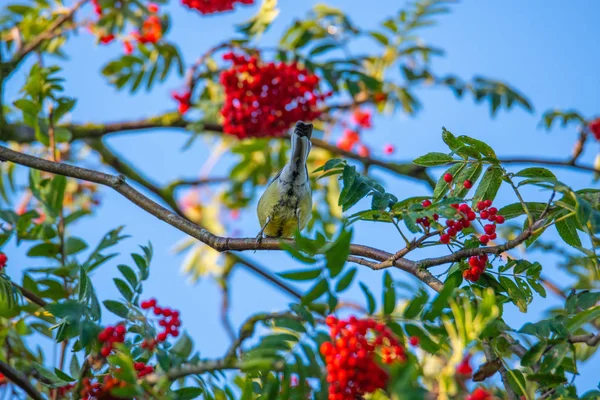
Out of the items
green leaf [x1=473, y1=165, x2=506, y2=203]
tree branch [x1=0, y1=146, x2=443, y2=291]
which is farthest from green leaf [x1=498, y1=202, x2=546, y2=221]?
tree branch [x1=0, y1=146, x2=443, y2=291]

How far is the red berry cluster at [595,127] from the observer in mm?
6699

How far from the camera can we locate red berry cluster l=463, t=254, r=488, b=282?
9.39 feet

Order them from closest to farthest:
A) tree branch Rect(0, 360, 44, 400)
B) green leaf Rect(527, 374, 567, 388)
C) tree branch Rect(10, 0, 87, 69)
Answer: green leaf Rect(527, 374, 567, 388) < tree branch Rect(0, 360, 44, 400) < tree branch Rect(10, 0, 87, 69)

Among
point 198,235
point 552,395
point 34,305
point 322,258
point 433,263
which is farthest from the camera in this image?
point 34,305

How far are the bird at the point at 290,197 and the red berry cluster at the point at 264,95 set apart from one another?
3.29 ft

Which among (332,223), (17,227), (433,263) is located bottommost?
(433,263)

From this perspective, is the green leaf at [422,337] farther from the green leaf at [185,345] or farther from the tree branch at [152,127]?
the tree branch at [152,127]

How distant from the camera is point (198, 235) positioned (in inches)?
129

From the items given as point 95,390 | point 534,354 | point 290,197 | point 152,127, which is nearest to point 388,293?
point 534,354

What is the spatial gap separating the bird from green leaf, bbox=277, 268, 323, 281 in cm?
219

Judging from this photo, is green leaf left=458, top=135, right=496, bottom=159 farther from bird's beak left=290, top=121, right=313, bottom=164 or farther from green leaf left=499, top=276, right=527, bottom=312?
bird's beak left=290, top=121, right=313, bottom=164

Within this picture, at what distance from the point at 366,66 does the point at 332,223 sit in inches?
68.0

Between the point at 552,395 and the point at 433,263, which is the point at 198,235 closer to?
the point at 433,263

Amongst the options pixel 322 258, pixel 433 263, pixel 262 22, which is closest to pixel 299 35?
pixel 262 22
